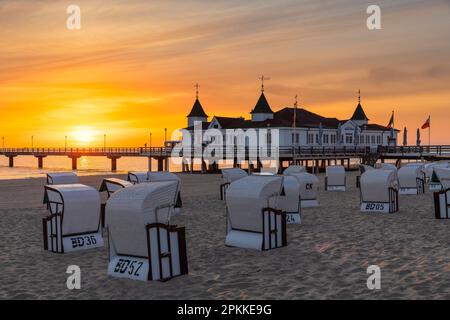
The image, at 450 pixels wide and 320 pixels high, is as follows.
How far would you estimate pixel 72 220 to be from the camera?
40.2 ft

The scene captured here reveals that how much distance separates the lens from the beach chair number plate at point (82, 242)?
12.1m

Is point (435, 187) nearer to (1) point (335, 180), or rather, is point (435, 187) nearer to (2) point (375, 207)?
(1) point (335, 180)

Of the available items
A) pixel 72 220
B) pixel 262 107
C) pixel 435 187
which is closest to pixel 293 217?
pixel 72 220

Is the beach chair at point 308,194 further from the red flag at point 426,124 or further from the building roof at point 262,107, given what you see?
the red flag at point 426,124

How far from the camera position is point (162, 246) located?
30.5 feet

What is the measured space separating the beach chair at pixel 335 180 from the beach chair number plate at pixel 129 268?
22.0 metres

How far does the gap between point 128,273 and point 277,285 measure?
2818 mm

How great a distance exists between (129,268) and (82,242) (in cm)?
A: 338

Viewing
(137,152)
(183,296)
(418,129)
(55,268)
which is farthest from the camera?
(137,152)

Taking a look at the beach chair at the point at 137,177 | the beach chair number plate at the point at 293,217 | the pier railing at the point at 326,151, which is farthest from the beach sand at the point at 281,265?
the pier railing at the point at 326,151

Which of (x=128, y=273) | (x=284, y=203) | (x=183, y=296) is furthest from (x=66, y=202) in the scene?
(x=284, y=203)

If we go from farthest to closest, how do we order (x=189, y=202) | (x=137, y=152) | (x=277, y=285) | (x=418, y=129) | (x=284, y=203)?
(x=137, y=152), (x=418, y=129), (x=189, y=202), (x=284, y=203), (x=277, y=285)
